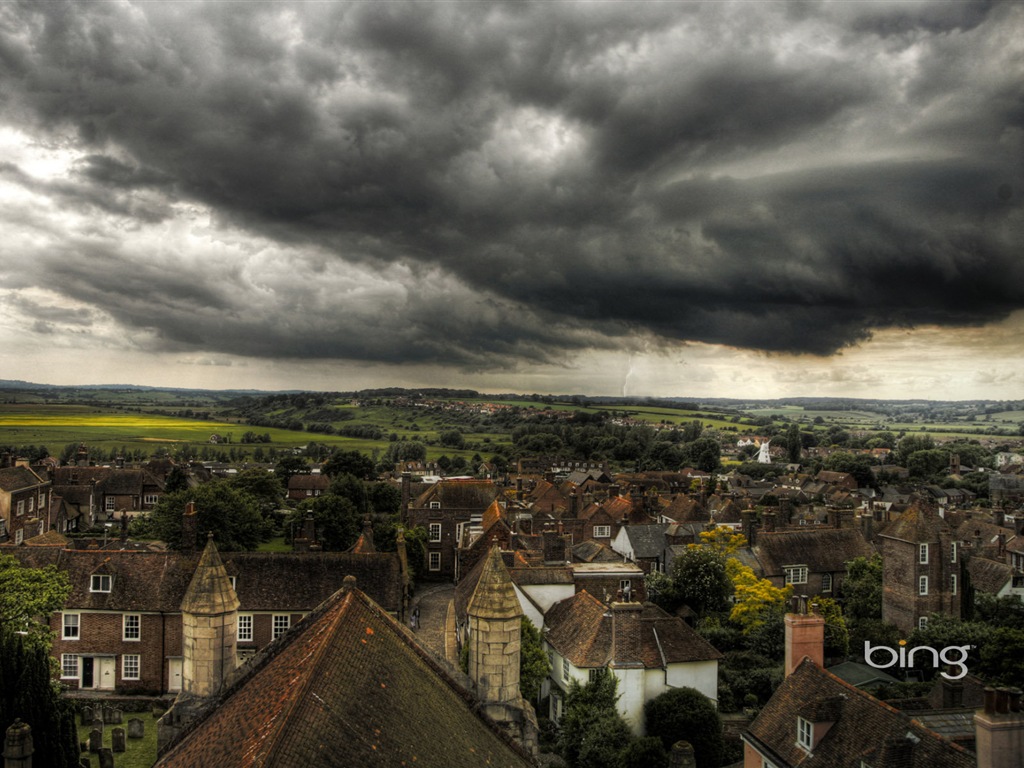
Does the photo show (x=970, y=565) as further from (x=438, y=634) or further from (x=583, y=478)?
(x=583, y=478)

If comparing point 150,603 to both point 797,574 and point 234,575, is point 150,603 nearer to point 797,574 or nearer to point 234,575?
point 234,575

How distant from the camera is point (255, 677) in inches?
503

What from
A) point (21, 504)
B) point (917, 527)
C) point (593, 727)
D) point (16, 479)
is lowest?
point (593, 727)

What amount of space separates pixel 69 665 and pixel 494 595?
32073 mm

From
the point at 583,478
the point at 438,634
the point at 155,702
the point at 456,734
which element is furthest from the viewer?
the point at 583,478

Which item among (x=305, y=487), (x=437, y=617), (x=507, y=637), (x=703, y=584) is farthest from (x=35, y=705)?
(x=305, y=487)

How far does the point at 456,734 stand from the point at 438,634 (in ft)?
111

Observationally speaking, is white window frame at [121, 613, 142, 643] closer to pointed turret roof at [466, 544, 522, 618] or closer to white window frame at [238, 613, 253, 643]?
white window frame at [238, 613, 253, 643]

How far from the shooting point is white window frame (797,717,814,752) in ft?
68.9

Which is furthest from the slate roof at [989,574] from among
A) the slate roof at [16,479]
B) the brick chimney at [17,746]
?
the slate roof at [16,479]

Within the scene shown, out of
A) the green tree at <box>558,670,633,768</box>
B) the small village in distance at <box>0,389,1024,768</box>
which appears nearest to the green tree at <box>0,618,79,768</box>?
the small village in distance at <box>0,389,1024,768</box>

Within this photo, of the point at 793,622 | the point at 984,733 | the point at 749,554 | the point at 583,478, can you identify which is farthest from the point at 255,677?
the point at 583,478

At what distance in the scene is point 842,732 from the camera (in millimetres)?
20578

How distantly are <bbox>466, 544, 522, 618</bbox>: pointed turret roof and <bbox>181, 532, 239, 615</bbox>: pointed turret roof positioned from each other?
15.2ft
